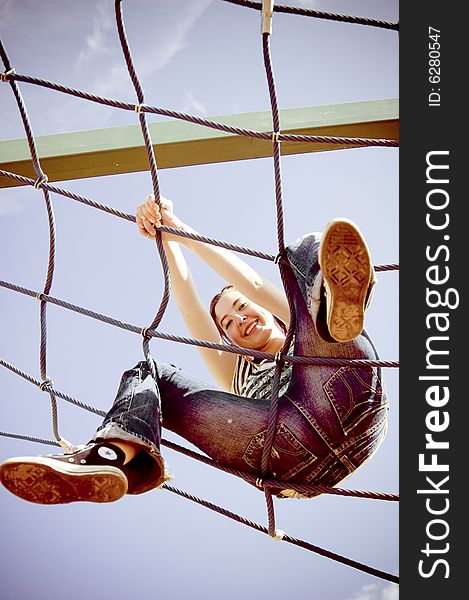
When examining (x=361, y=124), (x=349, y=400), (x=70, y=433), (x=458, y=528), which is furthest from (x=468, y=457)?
(x=70, y=433)

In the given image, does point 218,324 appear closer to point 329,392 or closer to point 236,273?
point 236,273

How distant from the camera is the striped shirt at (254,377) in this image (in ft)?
4.31

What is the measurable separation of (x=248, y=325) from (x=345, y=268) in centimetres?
56

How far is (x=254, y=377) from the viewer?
1380mm

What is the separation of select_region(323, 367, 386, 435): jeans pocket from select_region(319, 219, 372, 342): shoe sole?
131 millimetres

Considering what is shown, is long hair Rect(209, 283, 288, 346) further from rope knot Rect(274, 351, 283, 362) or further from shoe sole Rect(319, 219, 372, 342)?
shoe sole Rect(319, 219, 372, 342)

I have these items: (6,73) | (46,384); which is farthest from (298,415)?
(6,73)

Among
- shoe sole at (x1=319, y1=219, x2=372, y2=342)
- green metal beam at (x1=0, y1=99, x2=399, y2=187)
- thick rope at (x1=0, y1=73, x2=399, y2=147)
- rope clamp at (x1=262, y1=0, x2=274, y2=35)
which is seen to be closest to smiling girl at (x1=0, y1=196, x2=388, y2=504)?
shoe sole at (x1=319, y1=219, x2=372, y2=342)

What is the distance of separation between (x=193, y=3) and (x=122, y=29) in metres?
1.34

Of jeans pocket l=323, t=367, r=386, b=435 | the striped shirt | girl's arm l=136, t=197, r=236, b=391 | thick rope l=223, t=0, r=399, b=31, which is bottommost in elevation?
jeans pocket l=323, t=367, r=386, b=435

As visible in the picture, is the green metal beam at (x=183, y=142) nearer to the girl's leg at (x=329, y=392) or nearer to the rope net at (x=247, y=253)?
the rope net at (x=247, y=253)

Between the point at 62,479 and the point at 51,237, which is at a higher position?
the point at 51,237

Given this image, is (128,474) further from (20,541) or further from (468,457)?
(20,541)

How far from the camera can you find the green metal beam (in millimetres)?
1457
